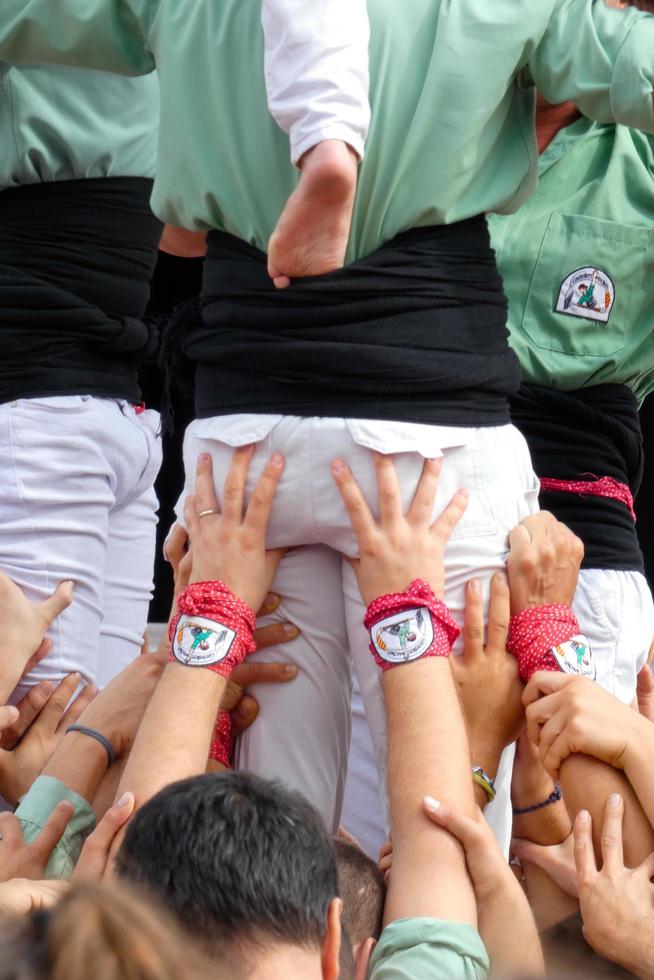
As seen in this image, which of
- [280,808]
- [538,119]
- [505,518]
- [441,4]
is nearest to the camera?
Answer: [280,808]

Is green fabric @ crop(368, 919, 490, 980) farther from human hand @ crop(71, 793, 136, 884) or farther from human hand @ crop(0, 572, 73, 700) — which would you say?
human hand @ crop(0, 572, 73, 700)

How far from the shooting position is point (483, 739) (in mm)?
1762

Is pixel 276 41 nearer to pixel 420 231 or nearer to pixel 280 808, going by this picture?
pixel 420 231

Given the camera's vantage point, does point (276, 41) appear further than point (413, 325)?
No

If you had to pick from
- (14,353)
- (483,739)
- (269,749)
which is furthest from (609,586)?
(14,353)

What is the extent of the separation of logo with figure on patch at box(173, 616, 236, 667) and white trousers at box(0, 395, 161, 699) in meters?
0.60

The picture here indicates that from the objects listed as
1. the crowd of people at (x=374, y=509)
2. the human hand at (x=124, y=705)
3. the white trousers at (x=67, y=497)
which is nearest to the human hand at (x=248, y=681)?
the crowd of people at (x=374, y=509)

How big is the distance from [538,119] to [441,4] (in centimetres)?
59

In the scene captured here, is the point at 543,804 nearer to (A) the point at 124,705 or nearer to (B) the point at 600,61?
(A) the point at 124,705

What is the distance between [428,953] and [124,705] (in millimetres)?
597

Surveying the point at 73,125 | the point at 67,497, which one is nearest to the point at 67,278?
the point at 73,125

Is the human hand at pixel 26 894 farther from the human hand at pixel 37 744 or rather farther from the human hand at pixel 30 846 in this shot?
the human hand at pixel 37 744

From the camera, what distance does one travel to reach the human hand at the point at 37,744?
2139 mm

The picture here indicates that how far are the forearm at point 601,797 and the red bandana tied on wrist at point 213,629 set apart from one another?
0.41m
